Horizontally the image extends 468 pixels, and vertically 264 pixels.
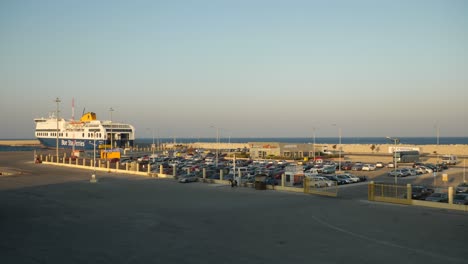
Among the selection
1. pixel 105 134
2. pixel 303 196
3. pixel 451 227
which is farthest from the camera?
pixel 105 134

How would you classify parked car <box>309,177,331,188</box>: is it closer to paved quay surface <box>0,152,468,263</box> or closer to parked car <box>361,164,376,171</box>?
paved quay surface <box>0,152,468,263</box>

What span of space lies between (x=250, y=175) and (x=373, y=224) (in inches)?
1085

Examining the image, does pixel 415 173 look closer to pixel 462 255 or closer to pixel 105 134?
pixel 462 255

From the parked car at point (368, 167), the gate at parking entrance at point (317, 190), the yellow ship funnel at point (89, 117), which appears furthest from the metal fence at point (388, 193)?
the yellow ship funnel at point (89, 117)

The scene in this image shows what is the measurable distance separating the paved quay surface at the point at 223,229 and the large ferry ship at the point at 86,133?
287 feet

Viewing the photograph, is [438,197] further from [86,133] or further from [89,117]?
[89,117]

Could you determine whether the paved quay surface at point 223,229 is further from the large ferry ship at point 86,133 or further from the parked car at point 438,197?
the large ferry ship at point 86,133

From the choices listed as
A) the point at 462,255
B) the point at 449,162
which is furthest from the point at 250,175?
the point at 449,162

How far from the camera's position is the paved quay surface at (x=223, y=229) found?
17625 mm

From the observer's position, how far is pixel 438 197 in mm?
30984

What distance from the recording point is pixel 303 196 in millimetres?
36625

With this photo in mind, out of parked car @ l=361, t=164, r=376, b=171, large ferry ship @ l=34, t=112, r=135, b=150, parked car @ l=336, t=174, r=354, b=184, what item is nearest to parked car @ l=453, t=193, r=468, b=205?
parked car @ l=336, t=174, r=354, b=184

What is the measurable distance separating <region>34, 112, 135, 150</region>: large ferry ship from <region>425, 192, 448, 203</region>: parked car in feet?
314

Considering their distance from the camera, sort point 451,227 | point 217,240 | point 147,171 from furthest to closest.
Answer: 1. point 147,171
2. point 451,227
3. point 217,240
